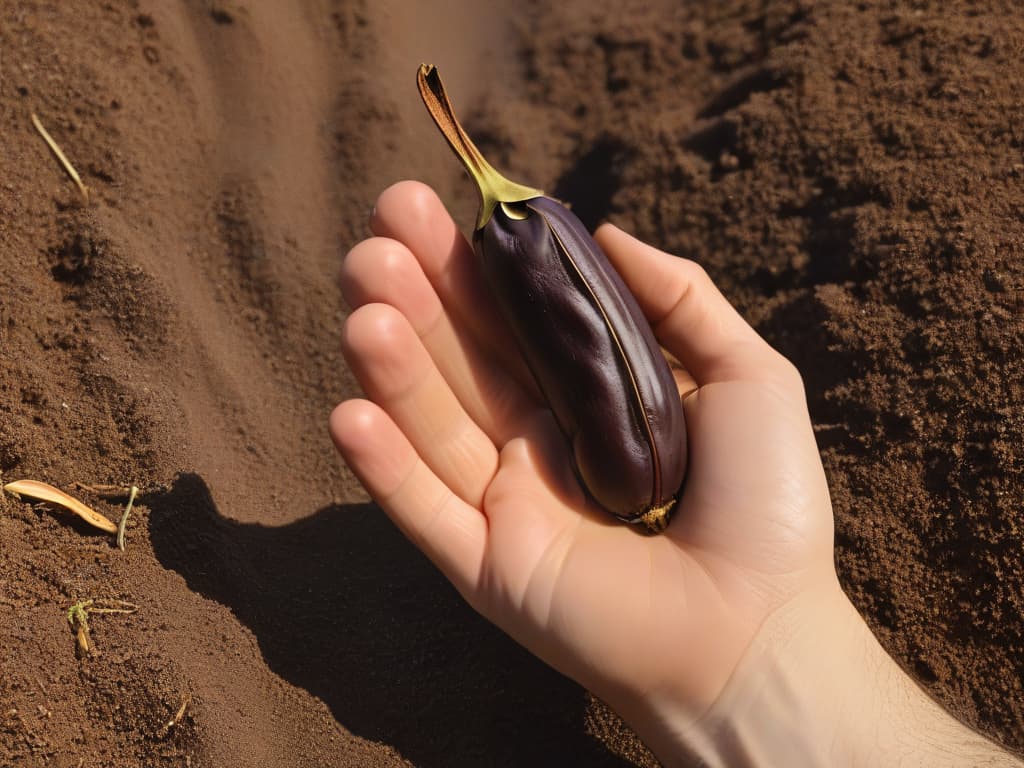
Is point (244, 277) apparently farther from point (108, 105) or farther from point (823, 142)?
point (823, 142)

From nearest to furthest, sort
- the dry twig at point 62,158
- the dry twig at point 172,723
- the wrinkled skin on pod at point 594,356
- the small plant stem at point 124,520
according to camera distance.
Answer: the dry twig at point 172,723, the wrinkled skin on pod at point 594,356, the small plant stem at point 124,520, the dry twig at point 62,158

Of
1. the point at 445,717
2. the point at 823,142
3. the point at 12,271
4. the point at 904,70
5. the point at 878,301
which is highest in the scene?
the point at 904,70

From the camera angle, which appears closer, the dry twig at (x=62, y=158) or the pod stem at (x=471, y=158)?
the pod stem at (x=471, y=158)

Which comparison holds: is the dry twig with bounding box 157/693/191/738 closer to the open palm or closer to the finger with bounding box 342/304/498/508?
the open palm

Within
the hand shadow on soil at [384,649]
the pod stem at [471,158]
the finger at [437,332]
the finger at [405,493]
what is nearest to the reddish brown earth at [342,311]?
the hand shadow on soil at [384,649]

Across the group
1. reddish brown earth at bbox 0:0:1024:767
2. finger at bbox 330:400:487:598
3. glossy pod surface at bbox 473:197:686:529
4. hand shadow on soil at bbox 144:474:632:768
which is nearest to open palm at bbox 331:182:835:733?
finger at bbox 330:400:487:598

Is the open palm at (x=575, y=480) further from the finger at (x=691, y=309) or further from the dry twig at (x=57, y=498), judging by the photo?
the dry twig at (x=57, y=498)

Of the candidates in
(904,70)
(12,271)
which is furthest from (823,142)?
(12,271)

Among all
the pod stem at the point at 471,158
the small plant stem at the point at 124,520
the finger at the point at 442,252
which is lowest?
the small plant stem at the point at 124,520
